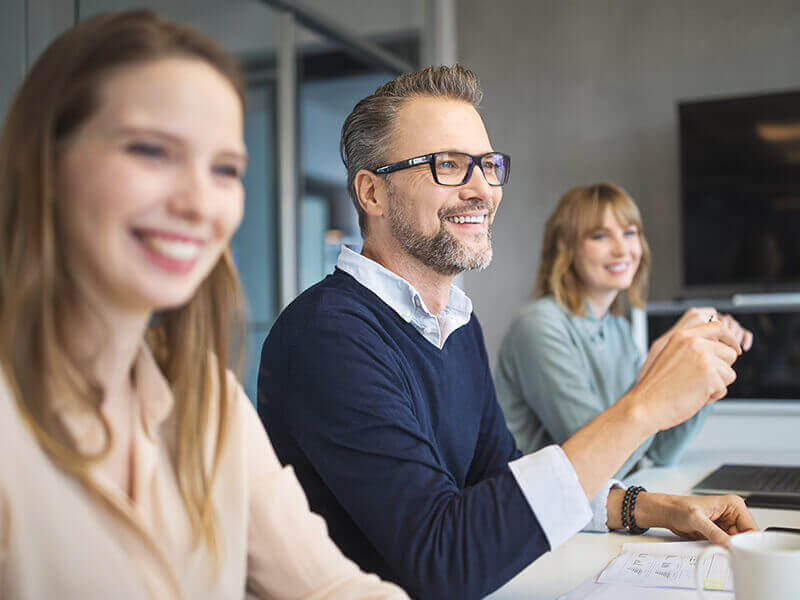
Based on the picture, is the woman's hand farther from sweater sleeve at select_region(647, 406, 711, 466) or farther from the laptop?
sweater sleeve at select_region(647, 406, 711, 466)

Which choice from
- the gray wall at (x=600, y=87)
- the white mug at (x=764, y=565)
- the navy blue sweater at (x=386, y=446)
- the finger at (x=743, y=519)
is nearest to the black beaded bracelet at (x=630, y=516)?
the finger at (x=743, y=519)

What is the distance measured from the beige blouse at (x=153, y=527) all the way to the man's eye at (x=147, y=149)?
0.19 meters

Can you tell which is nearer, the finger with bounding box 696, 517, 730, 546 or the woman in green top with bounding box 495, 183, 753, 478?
the finger with bounding box 696, 517, 730, 546

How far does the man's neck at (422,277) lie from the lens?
1.35 m

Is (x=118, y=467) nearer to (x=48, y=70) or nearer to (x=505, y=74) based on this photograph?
(x=48, y=70)

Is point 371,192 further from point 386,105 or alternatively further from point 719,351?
point 719,351

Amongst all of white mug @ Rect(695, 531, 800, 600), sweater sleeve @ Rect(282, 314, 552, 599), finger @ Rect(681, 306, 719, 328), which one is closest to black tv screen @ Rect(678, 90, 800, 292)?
finger @ Rect(681, 306, 719, 328)

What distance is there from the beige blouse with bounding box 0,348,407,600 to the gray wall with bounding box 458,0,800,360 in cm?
331

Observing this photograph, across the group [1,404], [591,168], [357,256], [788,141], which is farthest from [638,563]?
[591,168]

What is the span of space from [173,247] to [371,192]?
796 millimetres

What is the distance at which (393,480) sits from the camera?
0.98m

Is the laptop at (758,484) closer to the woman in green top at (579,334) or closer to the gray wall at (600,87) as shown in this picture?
the woman in green top at (579,334)

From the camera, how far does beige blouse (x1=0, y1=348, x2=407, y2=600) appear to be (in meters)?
0.60

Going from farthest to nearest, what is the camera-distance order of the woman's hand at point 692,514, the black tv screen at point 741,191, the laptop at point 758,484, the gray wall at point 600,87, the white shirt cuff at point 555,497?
the gray wall at point 600,87
the black tv screen at point 741,191
the laptop at point 758,484
the woman's hand at point 692,514
the white shirt cuff at point 555,497
